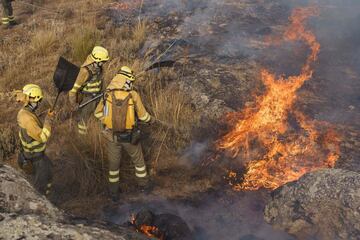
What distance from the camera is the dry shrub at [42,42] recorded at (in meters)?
8.59

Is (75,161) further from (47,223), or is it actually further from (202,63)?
(202,63)

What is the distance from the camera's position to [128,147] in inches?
196

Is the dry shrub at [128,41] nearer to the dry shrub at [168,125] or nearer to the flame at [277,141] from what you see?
the dry shrub at [168,125]

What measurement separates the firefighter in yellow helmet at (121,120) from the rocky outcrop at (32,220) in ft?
4.89

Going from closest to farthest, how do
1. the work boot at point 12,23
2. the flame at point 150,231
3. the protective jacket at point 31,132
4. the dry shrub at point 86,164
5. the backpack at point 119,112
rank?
the protective jacket at point 31,132
the flame at point 150,231
the backpack at point 119,112
the dry shrub at point 86,164
the work boot at point 12,23

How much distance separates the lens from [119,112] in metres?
4.62

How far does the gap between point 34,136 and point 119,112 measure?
102cm

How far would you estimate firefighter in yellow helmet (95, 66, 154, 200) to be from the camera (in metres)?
4.60

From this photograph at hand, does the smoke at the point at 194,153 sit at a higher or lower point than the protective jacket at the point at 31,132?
lower

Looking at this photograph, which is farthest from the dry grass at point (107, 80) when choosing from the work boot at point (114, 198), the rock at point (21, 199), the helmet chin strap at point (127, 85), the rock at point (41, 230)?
the rock at point (41, 230)

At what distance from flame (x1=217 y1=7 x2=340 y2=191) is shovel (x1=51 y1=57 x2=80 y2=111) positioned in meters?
2.49

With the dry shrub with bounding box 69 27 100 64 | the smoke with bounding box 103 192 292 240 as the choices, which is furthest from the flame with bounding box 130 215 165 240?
the dry shrub with bounding box 69 27 100 64

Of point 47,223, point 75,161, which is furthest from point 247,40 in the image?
point 47,223

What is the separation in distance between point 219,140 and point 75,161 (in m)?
2.23
